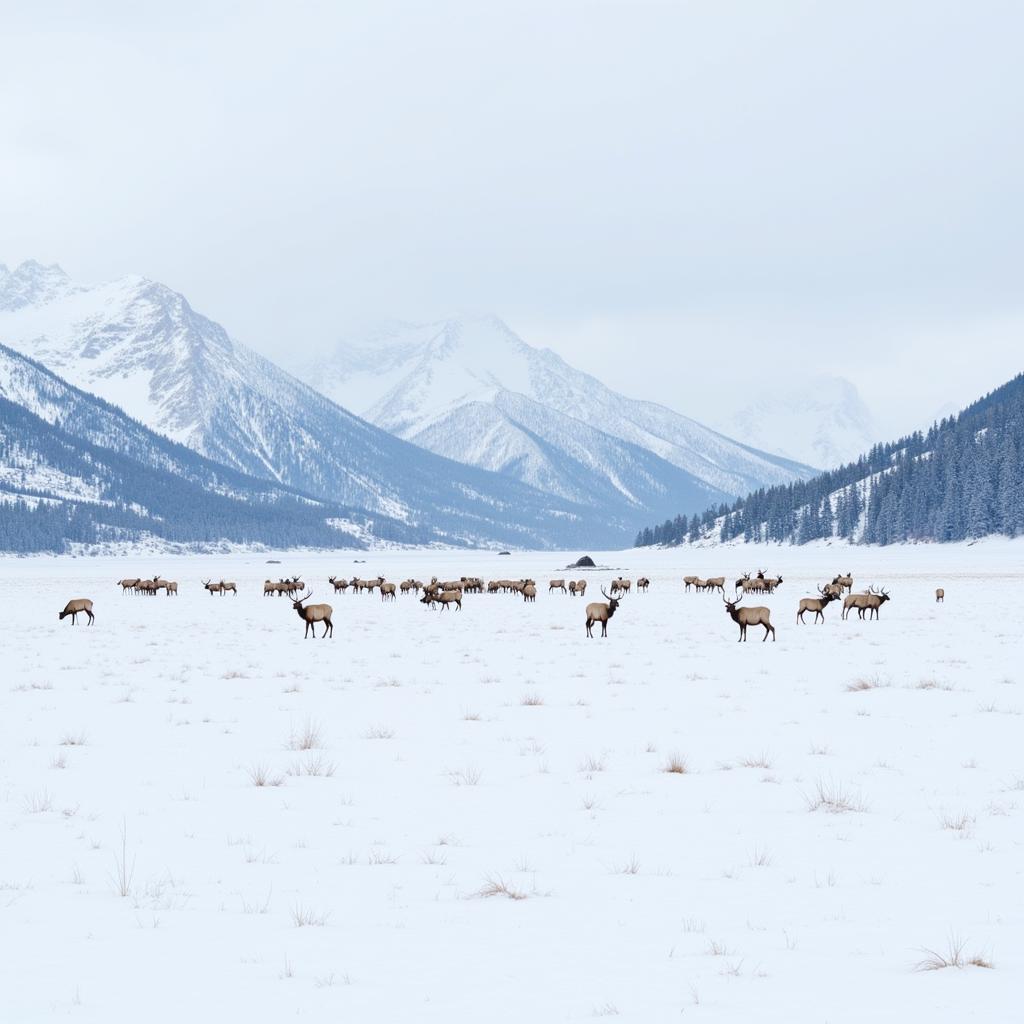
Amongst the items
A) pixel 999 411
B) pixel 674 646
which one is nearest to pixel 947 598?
pixel 674 646

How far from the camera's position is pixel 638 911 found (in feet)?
25.1

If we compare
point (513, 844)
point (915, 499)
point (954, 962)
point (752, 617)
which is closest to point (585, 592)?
point (752, 617)

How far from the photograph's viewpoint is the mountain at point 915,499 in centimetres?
12619

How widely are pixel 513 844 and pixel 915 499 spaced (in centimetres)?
14041

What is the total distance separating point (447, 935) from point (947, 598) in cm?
4641

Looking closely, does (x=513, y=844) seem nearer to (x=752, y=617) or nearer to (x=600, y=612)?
(x=752, y=617)

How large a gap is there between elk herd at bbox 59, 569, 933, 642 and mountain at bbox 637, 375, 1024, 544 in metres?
54.1

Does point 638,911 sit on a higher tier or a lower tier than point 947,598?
lower

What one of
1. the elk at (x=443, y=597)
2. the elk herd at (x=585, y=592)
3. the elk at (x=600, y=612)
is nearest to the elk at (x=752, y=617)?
the elk herd at (x=585, y=592)

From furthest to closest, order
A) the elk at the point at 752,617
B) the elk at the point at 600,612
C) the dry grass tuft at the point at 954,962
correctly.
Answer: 1. the elk at the point at 600,612
2. the elk at the point at 752,617
3. the dry grass tuft at the point at 954,962

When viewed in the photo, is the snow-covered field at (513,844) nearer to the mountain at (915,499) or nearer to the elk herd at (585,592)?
the elk herd at (585,592)

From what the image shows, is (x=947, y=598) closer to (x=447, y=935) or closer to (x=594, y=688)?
(x=594, y=688)

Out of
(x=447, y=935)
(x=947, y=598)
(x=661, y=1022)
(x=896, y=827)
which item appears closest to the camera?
(x=661, y=1022)

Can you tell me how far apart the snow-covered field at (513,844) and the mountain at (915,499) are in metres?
114
